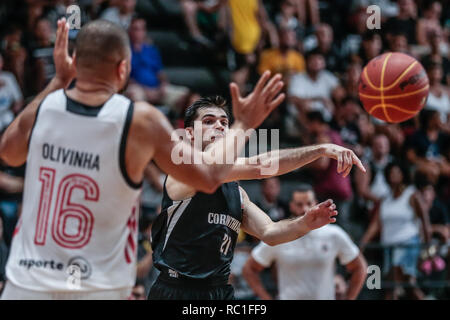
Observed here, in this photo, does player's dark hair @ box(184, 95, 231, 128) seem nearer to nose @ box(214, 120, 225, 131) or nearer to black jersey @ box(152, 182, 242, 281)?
nose @ box(214, 120, 225, 131)

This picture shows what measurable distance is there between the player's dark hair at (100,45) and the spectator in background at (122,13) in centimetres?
737

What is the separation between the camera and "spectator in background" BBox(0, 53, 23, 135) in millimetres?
9455

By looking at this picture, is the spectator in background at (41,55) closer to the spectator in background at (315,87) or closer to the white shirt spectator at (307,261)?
the spectator in background at (315,87)

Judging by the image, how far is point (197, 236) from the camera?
4.67 metres

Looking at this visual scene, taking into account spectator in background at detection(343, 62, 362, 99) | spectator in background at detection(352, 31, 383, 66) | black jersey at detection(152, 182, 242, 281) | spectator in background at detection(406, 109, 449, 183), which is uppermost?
spectator in background at detection(352, 31, 383, 66)

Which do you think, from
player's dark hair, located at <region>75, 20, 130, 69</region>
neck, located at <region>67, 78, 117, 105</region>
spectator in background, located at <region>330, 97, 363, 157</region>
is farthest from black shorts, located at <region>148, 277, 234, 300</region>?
spectator in background, located at <region>330, 97, 363, 157</region>

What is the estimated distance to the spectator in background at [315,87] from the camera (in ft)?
36.4

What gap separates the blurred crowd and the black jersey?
8.98ft

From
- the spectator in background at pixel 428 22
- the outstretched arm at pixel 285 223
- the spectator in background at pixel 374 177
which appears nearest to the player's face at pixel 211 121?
the outstretched arm at pixel 285 223

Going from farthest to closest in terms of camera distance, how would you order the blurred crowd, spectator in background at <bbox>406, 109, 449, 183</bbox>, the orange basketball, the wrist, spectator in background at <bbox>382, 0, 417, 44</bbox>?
spectator in background at <bbox>382, 0, 417, 44</bbox>, spectator in background at <bbox>406, 109, 449, 183</bbox>, the blurred crowd, the orange basketball, the wrist

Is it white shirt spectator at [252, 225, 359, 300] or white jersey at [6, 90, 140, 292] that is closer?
white jersey at [6, 90, 140, 292]

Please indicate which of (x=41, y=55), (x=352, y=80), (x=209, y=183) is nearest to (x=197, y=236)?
(x=209, y=183)
